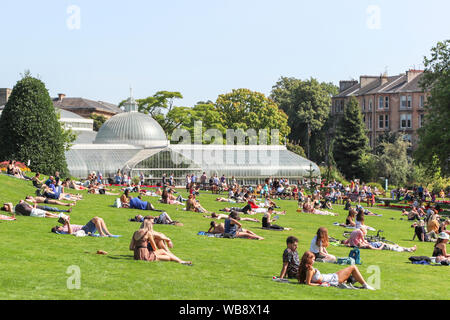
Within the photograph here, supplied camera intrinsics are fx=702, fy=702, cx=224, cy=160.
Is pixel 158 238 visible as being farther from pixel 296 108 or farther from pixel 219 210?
pixel 296 108

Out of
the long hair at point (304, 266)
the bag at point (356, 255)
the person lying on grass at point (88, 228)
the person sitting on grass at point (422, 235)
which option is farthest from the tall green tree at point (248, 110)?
the long hair at point (304, 266)

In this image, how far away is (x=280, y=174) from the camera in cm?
6531

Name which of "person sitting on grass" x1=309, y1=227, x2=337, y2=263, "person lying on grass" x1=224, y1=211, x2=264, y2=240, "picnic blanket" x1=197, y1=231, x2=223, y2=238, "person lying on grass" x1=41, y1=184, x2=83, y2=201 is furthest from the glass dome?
"person sitting on grass" x1=309, y1=227, x2=337, y2=263

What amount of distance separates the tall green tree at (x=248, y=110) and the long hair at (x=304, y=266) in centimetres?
7201

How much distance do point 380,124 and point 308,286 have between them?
94421mm

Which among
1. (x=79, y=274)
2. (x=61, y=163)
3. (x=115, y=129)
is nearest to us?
(x=79, y=274)

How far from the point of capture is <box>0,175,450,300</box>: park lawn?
13.1 meters

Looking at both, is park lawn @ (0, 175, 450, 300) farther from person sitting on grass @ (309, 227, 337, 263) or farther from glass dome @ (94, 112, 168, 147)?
glass dome @ (94, 112, 168, 147)

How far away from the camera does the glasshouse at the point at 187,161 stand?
2443 inches

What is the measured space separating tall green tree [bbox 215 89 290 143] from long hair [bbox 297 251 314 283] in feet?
236

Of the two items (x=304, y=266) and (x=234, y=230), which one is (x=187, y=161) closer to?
(x=234, y=230)

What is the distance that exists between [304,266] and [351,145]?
2877 inches

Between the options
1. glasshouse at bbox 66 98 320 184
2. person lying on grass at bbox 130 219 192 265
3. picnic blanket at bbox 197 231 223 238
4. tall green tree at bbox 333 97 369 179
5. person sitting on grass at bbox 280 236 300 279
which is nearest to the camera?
person sitting on grass at bbox 280 236 300 279
